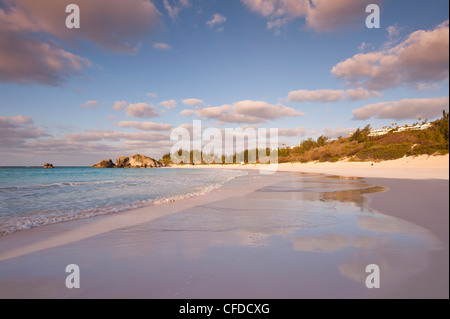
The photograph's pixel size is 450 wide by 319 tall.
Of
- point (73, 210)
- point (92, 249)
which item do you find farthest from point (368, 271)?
point (73, 210)

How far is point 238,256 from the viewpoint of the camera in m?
3.56

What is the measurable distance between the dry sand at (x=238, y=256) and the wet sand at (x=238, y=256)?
2 centimetres

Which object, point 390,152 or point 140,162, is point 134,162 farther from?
point 390,152

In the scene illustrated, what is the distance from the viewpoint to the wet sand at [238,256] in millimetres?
2617

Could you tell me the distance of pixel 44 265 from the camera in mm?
3514

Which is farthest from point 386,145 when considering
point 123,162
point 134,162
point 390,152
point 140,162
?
point 123,162

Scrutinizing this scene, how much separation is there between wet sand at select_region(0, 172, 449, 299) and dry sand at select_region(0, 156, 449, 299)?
16mm

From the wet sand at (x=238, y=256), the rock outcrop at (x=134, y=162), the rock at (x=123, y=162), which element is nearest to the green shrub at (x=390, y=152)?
the wet sand at (x=238, y=256)

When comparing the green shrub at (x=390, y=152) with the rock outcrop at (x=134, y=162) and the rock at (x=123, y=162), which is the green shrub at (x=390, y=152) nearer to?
the rock outcrop at (x=134, y=162)

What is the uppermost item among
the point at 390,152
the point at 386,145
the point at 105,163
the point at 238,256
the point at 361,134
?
the point at 361,134

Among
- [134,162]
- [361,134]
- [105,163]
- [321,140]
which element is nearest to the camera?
[361,134]

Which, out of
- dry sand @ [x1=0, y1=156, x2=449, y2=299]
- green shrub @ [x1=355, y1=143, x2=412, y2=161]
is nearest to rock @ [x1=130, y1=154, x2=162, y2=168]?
green shrub @ [x1=355, y1=143, x2=412, y2=161]

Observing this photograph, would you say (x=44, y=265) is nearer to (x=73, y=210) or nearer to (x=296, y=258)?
(x=296, y=258)
